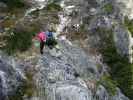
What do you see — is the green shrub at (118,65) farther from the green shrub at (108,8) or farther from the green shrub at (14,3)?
the green shrub at (14,3)

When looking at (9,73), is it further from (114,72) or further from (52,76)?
(114,72)

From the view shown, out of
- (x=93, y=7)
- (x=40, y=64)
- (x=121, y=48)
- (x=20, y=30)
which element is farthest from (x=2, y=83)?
(x=93, y=7)

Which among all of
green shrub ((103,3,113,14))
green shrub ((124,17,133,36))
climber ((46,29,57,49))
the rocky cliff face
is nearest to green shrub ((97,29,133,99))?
the rocky cliff face

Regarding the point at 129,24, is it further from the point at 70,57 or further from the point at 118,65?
the point at 70,57

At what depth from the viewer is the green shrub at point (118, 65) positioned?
891 inches

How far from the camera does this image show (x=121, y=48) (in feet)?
81.1

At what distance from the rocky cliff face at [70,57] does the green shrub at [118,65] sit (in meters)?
0.30

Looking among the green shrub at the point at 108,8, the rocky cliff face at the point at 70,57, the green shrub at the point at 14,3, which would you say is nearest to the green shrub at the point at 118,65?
the rocky cliff face at the point at 70,57

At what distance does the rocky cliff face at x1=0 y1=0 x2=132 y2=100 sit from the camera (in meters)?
19.6

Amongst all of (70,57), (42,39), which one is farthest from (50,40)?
(70,57)

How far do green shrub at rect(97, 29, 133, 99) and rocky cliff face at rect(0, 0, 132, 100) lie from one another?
30 cm

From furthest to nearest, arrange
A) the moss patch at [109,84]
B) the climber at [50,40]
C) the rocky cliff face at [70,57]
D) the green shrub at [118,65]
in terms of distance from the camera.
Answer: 1. the green shrub at [118,65]
2. the climber at [50,40]
3. the moss patch at [109,84]
4. the rocky cliff face at [70,57]

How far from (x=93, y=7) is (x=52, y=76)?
28.8 ft

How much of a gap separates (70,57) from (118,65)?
3.07 metres
